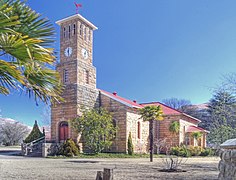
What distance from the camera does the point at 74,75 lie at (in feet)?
88.2

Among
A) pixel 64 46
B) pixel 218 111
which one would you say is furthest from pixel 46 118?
pixel 218 111

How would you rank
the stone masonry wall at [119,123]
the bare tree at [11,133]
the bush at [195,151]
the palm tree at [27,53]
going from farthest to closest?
the bare tree at [11,133] < the bush at [195,151] < the stone masonry wall at [119,123] < the palm tree at [27,53]

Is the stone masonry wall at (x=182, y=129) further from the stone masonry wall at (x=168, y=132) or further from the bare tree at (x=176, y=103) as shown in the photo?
the bare tree at (x=176, y=103)

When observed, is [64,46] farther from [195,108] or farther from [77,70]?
[195,108]

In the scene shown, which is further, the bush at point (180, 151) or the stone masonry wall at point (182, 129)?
the stone masonry wall at point (182, 129)

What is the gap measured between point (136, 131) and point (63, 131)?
7.27 meters

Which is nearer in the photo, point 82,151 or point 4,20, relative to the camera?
point 4,20

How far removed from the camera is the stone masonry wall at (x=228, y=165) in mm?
4863

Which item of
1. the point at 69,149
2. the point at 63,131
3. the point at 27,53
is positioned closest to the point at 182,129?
the point at 63,131

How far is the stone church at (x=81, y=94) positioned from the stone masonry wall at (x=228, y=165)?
21.2 meters

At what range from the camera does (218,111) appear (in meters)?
12.8

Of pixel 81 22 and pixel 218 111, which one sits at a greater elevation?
pixel 81 22

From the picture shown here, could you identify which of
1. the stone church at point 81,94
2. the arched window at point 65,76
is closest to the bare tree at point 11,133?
the stone church at point 81,94

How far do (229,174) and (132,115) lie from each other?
2333 cm
